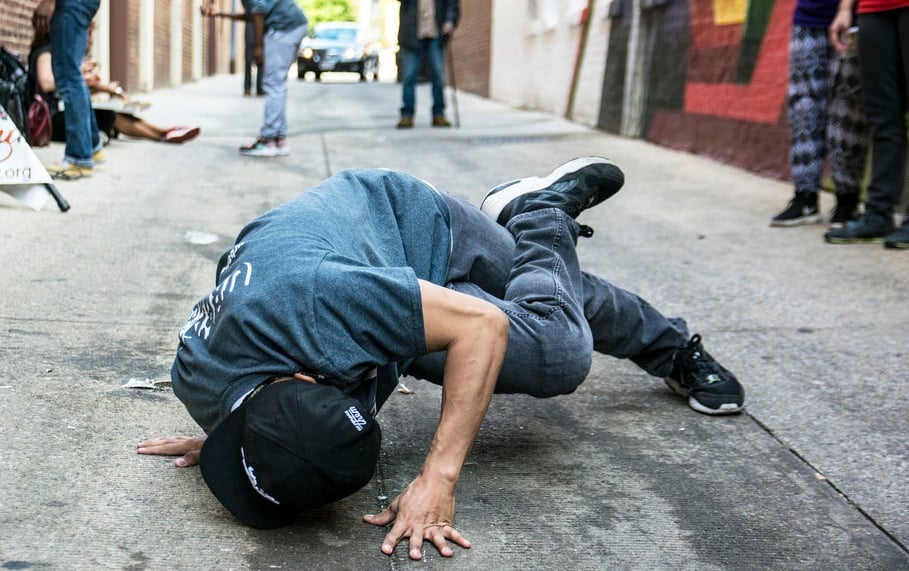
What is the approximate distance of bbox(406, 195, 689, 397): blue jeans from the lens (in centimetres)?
264

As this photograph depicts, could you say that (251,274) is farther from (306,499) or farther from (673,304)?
(673,304)

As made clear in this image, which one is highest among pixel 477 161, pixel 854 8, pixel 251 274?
pixel 854 8

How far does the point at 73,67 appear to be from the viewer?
6734 mm

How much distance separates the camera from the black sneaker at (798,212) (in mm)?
6148

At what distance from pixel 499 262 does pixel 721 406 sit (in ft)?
2.73

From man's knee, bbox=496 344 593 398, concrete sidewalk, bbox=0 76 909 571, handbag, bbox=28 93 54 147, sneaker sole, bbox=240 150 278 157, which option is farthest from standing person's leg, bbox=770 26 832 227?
handbag, bbox=28 93 54 147

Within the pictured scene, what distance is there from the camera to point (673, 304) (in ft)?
14.7

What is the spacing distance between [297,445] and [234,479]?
A: 0.82ft

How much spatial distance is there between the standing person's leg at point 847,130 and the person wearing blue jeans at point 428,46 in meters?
6.16

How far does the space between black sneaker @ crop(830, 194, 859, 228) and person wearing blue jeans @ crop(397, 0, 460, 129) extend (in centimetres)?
623

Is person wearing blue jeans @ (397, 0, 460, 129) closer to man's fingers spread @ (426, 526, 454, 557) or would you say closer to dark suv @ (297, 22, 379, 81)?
man's fingers spread @ (426, 526, 454, 557)

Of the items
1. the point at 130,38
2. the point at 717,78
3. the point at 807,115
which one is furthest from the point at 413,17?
the point at 807,115

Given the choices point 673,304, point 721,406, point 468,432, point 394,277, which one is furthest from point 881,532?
point 673,304

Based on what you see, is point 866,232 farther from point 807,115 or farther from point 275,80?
point 275,80
